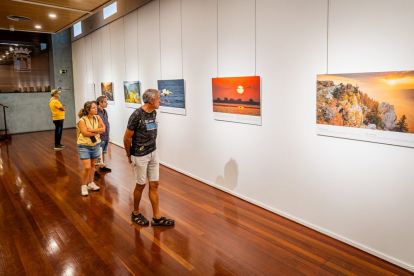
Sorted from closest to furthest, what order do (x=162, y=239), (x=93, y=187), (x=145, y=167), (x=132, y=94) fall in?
(x=162, y=239) < (x=145, y=167) < (x=93, y=187) < (x=132, y=94)

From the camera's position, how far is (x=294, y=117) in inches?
163

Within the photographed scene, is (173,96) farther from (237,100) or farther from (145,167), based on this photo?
(145,167)

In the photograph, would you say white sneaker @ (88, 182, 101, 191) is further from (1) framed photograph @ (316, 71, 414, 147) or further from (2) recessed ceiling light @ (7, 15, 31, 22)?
(2) recessed ceiling light @ (7, 15, 31, 22)

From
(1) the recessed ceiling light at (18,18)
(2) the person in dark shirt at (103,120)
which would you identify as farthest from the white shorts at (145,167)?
(1) the recessed ceiling light at (18,18)

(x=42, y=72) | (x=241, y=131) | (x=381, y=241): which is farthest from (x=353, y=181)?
(x=42, y=72)

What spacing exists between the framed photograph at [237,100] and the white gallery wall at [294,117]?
130mm

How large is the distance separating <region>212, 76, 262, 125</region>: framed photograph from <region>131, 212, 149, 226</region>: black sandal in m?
2.16

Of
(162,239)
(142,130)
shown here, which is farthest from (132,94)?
(162,239)

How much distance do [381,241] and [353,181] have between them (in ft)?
2.30

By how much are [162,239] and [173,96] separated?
373 cm

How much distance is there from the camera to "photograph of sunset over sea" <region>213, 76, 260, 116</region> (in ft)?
15.4

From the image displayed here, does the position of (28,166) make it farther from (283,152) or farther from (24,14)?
(283,152)

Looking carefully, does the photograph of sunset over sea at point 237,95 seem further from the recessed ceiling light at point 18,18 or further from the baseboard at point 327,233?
the recessed ceiling light at point 18,18

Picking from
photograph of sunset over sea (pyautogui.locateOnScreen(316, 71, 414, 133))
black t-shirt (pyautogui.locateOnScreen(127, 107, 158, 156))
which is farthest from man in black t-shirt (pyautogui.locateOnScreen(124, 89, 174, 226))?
photograph of sunset over sea (pyautogui.locateOnScreen(316, 71, 414, 133))
